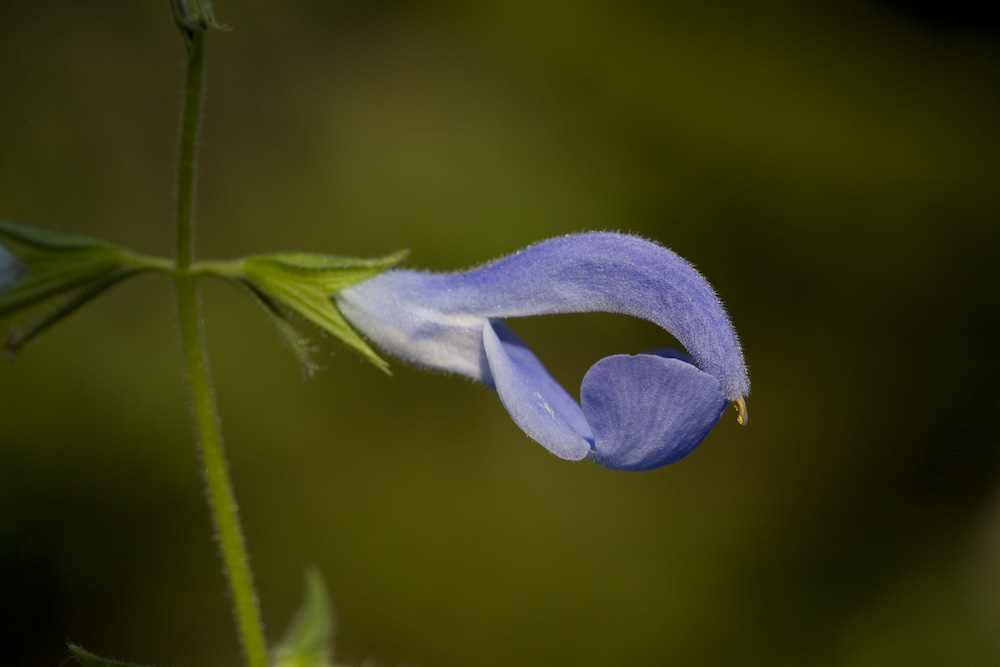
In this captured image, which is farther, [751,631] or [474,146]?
[474,146]

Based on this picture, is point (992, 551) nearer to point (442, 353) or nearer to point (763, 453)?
point (763, 453)

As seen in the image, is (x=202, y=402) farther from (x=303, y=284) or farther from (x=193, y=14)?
(x=193, y=14)

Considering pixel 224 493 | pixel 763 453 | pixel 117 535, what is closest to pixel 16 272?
pixel 224 493

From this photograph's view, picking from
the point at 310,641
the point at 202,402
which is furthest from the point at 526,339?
the point at 202,402

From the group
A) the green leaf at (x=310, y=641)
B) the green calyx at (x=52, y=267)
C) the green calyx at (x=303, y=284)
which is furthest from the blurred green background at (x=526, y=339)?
the green calyx at (x=303, y=284)

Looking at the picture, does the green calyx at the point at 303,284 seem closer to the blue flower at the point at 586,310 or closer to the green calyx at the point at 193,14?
the blue flower at the point at 586,310

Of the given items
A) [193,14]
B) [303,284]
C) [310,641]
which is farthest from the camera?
[310,641]

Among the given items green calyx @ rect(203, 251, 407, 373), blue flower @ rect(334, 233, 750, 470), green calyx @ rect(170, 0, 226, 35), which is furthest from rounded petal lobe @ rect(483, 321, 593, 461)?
green calyx @ rect(170, 0, 226, 35)
